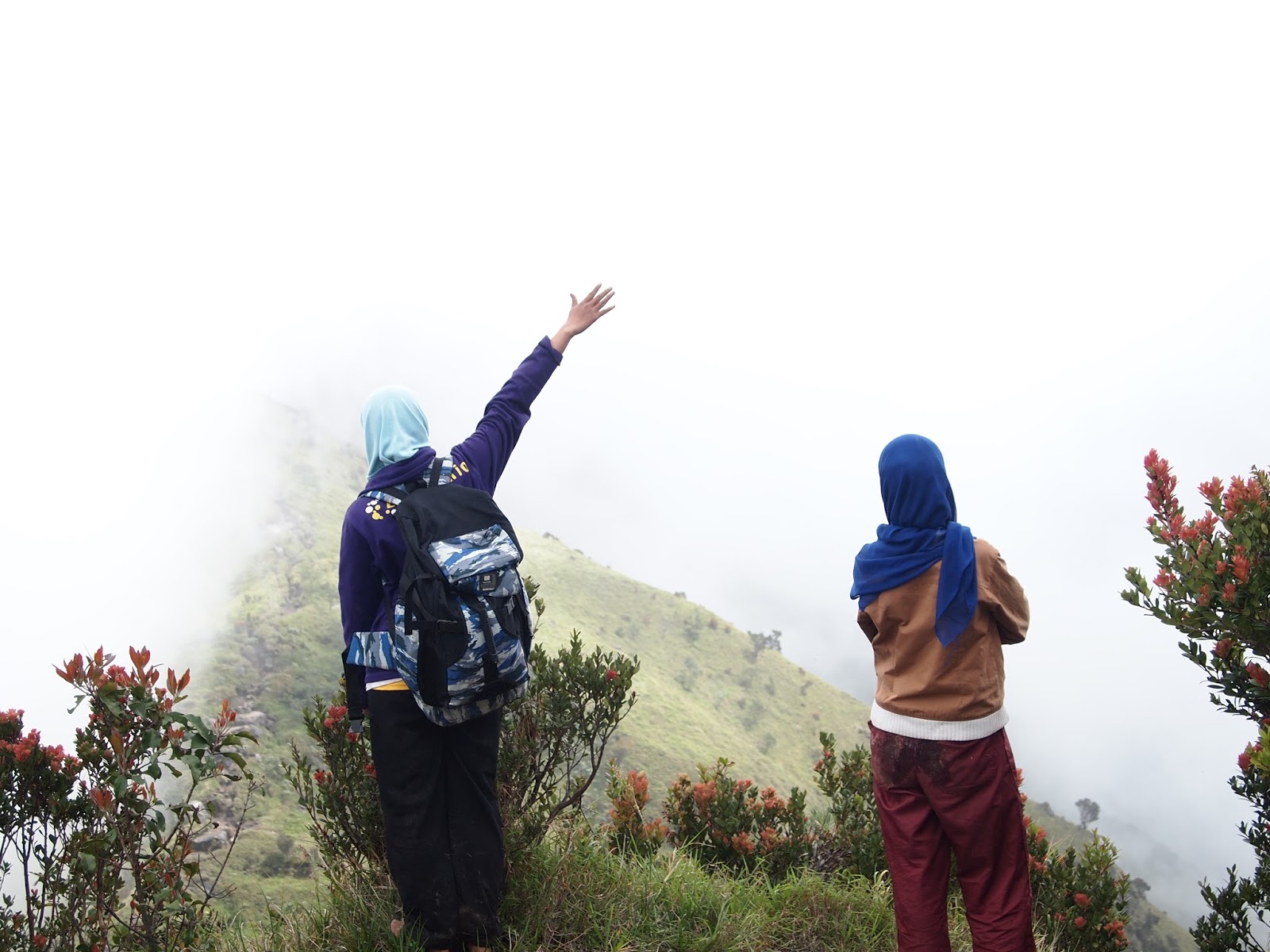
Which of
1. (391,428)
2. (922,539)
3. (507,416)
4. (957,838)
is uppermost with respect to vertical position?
(922,539)

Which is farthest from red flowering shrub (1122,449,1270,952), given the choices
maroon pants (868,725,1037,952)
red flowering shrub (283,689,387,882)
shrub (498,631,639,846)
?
red flowering shrub (283,689,387,882)

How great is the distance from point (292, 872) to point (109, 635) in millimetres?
19554

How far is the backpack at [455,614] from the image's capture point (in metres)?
2.78

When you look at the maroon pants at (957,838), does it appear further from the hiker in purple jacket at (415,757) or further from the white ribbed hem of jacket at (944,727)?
the hiker in purple jacket at (415,757)

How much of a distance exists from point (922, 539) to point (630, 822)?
323 centimetres

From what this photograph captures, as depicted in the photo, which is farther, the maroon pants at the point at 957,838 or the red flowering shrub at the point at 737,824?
the red flowering shrub at the point at 737,824

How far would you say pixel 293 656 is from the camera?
21312 millimetres

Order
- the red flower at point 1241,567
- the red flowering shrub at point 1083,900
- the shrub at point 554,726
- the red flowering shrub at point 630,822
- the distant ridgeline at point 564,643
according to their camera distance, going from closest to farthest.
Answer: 1. the red flower at point 1241,567
2. the shrub at point 554,726
3. the red flowering shrub at point 1083,900
4. the red flowering shrub at point 630,822
5. the distant ridgeline at point 564,643

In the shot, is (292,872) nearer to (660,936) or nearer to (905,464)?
(660,936)

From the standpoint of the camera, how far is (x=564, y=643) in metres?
20.3

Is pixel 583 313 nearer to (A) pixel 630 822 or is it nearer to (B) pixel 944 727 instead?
(B) pixel 944 727

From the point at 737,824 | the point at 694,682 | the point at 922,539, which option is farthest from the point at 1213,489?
the point at 694,682

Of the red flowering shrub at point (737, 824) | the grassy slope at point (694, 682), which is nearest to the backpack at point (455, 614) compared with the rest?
the red flowering shrub at point (737, 824)

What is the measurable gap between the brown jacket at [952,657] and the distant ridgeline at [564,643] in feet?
31.9
